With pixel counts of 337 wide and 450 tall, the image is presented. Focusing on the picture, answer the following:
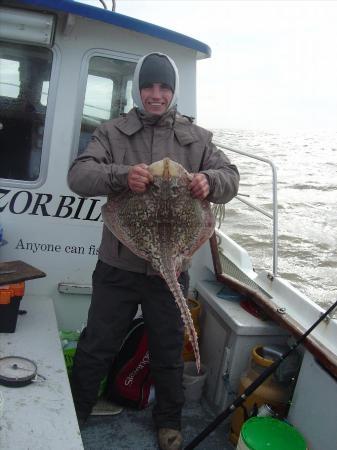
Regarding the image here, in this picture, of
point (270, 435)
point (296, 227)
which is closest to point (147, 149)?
point (270, 435)

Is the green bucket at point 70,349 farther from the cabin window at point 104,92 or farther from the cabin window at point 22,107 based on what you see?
the cabin window at point 104,92

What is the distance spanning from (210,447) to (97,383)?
959mm

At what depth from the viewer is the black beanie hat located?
117 inches

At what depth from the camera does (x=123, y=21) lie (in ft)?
12.5

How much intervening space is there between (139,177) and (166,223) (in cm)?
32

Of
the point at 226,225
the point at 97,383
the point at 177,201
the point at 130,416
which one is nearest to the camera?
the point at 177,201

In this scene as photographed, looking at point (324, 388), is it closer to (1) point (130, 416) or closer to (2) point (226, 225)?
(1) point (130, 416)

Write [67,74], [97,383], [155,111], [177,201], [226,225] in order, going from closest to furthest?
[177,201]
[155,111]
[97,383]
[67,74]
[226,225]

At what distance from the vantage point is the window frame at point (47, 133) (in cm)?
398

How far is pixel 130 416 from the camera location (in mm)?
3754

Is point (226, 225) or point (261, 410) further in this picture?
point (226, 225)

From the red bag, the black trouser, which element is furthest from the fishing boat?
the black trouser

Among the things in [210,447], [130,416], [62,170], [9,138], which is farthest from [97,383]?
[9,138]

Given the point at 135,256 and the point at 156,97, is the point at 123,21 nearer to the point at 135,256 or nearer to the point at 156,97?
the point at 156,97
